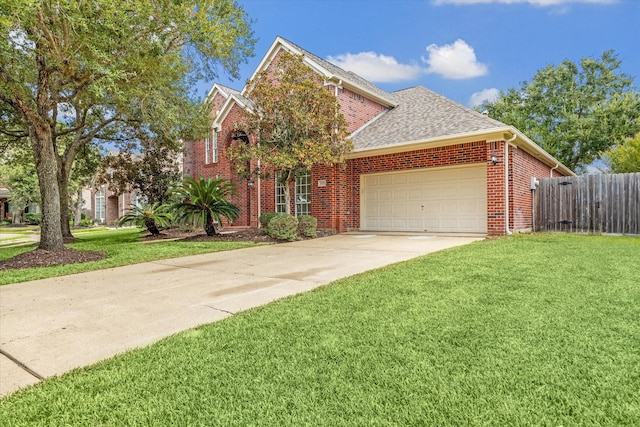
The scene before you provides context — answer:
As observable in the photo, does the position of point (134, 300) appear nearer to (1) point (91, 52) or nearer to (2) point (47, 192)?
(1) point (91, 52)

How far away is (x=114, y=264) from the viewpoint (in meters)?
6.79

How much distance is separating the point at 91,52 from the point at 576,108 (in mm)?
28400

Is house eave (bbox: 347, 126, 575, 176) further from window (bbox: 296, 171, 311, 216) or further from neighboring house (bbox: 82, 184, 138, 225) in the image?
neighboring house (bbox: 82, 184, 138, 225)

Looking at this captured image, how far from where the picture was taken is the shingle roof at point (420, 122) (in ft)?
35.8

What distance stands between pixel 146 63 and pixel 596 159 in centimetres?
2712

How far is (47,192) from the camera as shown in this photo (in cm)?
784

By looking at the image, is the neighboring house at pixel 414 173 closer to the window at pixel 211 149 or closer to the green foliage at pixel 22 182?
the window at pixel 211 149

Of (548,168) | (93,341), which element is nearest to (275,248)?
(93,341)

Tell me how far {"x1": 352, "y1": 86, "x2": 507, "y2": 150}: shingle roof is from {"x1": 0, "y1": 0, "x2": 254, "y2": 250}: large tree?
557 centimetres

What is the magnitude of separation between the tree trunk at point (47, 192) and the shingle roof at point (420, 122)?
8553 mm

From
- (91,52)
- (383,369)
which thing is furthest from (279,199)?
(383,369)

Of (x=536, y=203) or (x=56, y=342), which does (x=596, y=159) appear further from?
(x=56, y=342)

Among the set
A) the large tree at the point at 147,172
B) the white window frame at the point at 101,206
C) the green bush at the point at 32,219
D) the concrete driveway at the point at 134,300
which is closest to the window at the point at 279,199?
the large tree at the point at 147,172

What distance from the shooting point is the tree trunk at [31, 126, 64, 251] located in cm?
775
